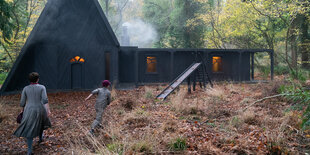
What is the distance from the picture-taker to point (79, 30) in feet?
Answer: 47.0

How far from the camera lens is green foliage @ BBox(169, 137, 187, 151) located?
435 centimetres

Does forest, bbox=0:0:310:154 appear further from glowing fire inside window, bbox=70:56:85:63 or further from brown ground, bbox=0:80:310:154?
glowing fire inside window, bbox=70:56:85:63

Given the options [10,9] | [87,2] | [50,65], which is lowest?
[50,65]

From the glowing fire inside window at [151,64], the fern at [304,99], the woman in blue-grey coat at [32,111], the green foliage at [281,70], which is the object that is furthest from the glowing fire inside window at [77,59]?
the green foliage at [281,70]

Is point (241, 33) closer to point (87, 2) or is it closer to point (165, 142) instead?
point (87, 2)

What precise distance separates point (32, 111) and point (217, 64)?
57.3 feet

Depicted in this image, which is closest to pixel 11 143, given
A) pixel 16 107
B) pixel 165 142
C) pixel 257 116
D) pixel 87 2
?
pixel 165 142

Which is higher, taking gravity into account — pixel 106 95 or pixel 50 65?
pixel 50 65

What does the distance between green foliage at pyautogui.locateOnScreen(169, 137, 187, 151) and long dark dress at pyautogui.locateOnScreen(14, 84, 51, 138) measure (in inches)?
112

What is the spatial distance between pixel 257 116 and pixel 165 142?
3.78 m

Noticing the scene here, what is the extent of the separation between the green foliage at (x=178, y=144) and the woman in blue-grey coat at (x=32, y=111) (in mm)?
2812

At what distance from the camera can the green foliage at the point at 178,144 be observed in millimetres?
4354

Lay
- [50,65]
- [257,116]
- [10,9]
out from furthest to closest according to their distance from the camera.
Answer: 1. [50,65]
2. [10,9]
3. [257,116]

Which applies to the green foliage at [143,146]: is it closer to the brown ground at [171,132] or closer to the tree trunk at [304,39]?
the brown ground at [171,132]
